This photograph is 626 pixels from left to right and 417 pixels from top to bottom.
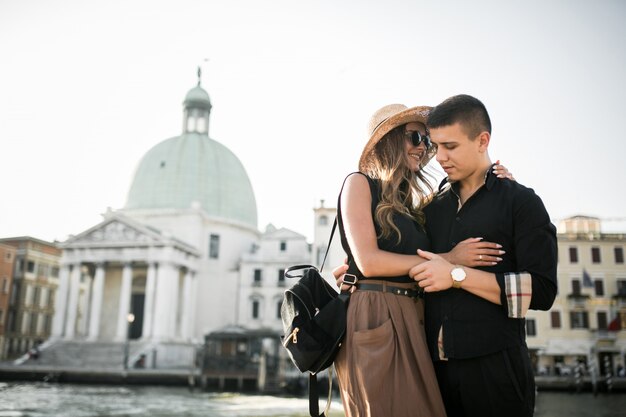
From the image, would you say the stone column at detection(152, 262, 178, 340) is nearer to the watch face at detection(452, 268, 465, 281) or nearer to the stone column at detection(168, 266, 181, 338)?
the stone column at detection(168, 266, 181, 338)

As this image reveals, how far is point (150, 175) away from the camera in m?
48.1

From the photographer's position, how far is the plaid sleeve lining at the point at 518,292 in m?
2.32

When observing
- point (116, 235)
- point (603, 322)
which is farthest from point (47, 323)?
point (603, 322)

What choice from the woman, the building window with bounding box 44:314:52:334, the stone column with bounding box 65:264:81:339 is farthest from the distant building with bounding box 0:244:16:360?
the woman

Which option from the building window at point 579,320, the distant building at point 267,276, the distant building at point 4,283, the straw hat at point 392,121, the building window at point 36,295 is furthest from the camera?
the building window at point 36,295

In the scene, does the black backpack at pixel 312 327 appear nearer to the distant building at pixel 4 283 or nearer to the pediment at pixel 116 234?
the pediment at pixel 116 234

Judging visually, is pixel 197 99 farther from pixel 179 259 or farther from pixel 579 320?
pixel 579 320

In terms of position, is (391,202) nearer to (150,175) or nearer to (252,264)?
(252,264)

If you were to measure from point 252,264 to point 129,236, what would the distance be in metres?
10.1

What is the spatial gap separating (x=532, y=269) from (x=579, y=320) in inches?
1461

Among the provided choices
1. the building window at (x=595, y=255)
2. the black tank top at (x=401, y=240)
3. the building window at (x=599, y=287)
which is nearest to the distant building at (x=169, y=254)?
the building window at (x=599, y=287)

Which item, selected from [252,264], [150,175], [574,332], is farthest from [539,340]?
[150,175]

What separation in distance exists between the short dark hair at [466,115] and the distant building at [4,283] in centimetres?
4706

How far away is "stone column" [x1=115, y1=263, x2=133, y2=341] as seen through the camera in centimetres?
3616
